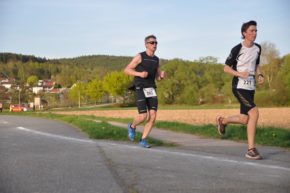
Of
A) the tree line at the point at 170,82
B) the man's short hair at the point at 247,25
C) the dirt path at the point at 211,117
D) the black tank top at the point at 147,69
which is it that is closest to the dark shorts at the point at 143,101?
the black tank top at the point at 147,69

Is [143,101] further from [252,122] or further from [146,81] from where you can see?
[252,122]

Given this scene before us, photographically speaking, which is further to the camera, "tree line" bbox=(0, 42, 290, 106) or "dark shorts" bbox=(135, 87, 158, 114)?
"tree line" bbox=(0, 42, 290, 106)

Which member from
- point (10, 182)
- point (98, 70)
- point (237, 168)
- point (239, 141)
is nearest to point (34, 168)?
point (10, 182)

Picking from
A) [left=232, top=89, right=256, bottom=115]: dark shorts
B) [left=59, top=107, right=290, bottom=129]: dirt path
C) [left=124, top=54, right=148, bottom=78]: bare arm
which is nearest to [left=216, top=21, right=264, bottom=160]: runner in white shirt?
[left=232, top=89, right=256, bottom=115]: dark shorts

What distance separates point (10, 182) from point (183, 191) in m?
1.73

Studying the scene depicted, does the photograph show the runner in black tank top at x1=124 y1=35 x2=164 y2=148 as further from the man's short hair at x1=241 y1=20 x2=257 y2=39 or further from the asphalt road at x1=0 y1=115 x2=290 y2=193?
the man's short hair at x1=241 y1=20 x2=257 y2=39

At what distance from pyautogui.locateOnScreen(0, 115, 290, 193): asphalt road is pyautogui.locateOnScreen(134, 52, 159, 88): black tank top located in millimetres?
1334

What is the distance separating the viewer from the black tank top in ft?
26.0

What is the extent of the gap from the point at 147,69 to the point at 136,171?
125 inches

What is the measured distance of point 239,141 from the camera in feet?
29.5

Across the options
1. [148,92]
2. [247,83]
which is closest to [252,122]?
[247,83]

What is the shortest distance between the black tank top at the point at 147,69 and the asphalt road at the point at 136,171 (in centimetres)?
133

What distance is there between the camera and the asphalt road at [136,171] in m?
4.18

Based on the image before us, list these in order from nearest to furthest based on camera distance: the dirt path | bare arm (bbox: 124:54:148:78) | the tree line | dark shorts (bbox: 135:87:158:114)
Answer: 1. bare arm (bbox: 124:54:148:78)
2. dark shorts (bbox: 135:87:158:114)
3. the dirt path
4. the tree line
